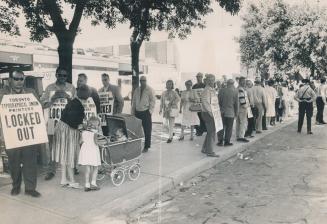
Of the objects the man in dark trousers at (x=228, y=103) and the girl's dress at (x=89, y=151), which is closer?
the girl's dress at (x=89, y=151)

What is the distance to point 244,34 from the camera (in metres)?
32.1

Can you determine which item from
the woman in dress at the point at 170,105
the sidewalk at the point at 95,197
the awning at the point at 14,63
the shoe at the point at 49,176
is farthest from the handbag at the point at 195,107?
the awning at the point at 14,63

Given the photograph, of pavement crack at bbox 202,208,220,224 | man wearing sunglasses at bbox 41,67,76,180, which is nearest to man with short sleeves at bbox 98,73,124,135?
man wearing sunglasses at bbox 41,67,76,180

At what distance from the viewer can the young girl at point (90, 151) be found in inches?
239

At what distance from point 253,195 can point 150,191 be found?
159 centimetres

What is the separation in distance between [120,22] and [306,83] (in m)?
6.43

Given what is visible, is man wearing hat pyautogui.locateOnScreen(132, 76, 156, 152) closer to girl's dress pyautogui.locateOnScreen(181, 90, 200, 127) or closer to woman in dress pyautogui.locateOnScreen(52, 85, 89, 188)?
girl's dress pyautogui.locateOnScreen(181, 90, 200, 127)

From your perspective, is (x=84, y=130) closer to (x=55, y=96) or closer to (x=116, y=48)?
(x=55, y=96)

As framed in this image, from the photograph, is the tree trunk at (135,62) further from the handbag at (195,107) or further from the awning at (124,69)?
the awning at (124,69)

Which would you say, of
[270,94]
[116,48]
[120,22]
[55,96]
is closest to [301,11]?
[270,94]

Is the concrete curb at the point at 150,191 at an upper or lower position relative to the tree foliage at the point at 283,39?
lower

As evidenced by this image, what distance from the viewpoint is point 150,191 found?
6.30 metres

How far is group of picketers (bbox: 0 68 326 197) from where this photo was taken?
19.6 feet

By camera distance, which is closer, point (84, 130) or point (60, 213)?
point (60, 213)
